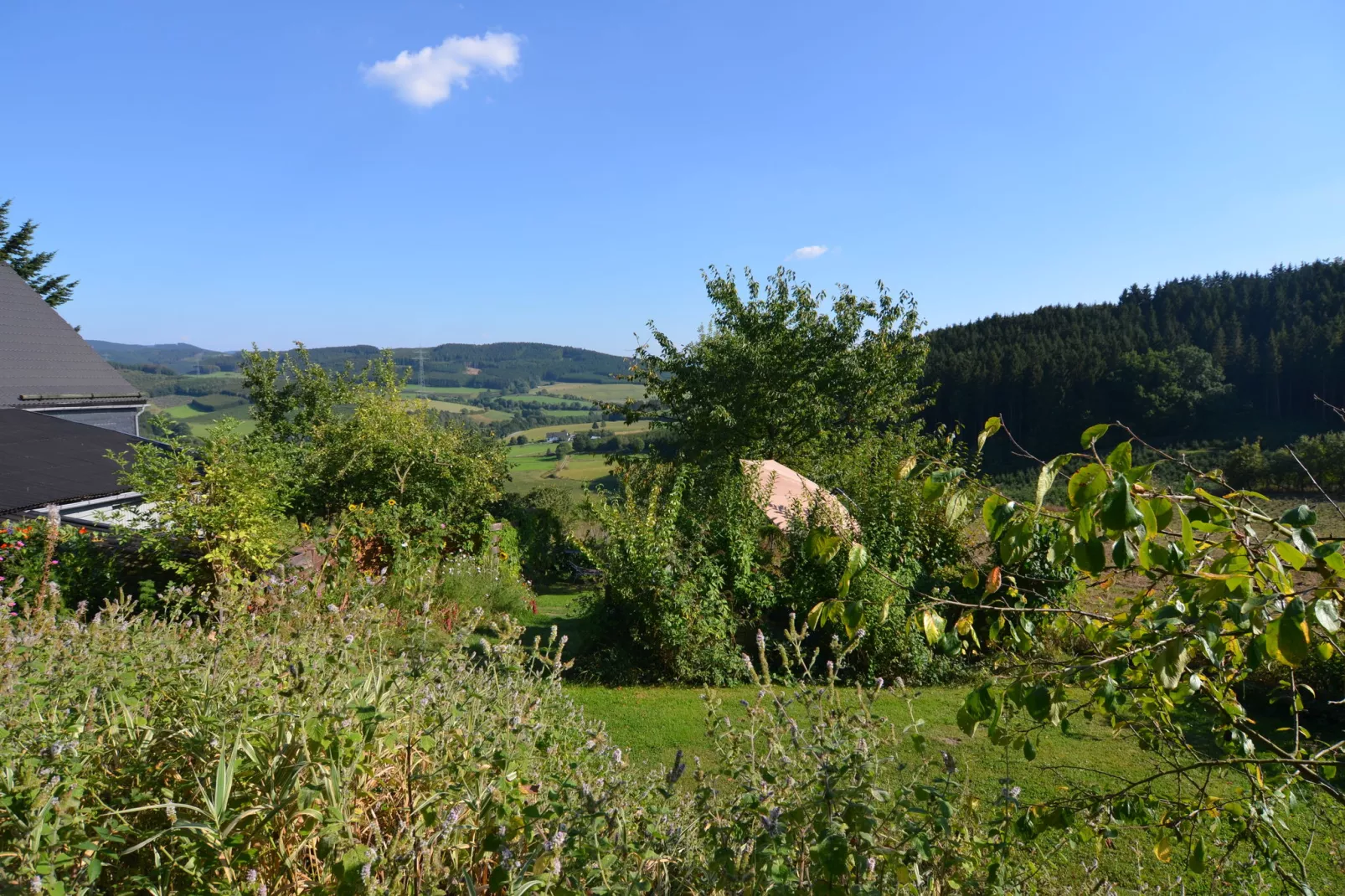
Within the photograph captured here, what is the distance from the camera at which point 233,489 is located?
724 cm

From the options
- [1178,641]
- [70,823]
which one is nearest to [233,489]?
[70,823]

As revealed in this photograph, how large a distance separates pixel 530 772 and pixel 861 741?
1076 millimetres

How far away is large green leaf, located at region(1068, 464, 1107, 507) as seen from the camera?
1.20 meters

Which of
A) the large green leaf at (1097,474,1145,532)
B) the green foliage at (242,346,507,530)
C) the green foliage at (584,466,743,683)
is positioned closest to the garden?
the large green leaf at (1097,474,1145,532)

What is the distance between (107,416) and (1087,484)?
2248 centimetres

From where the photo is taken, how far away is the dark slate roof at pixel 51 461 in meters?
9.03

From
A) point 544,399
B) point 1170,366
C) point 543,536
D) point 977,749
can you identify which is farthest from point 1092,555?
point 544,399

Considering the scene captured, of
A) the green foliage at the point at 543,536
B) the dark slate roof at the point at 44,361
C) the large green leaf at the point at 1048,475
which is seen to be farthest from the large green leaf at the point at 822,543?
the dark slate roof at the point at 44,361

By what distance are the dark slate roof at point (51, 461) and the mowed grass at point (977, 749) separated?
21.8 feet

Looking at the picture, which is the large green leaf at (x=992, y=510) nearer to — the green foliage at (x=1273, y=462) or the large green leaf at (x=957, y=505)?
the large green leaf at (x=957, y=505)

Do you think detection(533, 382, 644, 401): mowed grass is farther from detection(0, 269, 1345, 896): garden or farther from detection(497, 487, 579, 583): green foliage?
detection(0, 269, 1345, 896): garden

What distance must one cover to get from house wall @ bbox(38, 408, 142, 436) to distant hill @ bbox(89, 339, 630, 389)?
7073cm

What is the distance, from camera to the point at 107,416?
707 inches

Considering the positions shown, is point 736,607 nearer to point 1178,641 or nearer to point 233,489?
point 233,489
